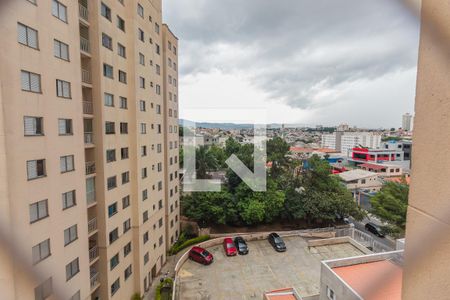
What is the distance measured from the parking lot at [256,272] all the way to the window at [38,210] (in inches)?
228

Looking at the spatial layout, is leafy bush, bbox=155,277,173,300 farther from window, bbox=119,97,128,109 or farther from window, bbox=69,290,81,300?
window, bbox=119,97,128,109

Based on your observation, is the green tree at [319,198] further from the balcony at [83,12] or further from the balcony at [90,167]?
the balcony at [83,12]

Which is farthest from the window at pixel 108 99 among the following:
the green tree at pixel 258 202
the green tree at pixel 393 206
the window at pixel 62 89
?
the green tree at pixel 393 206

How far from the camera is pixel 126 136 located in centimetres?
796

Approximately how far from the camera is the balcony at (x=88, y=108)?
6.50m

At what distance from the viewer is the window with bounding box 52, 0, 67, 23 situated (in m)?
4.92

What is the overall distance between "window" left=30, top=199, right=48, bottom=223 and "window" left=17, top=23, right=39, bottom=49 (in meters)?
2.99

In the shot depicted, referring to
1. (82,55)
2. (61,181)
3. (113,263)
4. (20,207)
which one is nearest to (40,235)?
(20,207)

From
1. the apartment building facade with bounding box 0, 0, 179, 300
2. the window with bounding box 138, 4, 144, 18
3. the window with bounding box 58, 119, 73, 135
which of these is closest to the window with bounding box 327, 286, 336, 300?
the apartment building facade with bounding box 0, 0, 179, 300

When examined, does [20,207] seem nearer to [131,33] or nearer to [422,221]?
[422,221]

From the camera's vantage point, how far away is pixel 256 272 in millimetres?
9750

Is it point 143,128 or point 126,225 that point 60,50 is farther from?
point 126,225

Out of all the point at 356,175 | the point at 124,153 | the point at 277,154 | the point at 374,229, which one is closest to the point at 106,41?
the point at 124,153

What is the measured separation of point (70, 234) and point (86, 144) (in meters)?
2.33
